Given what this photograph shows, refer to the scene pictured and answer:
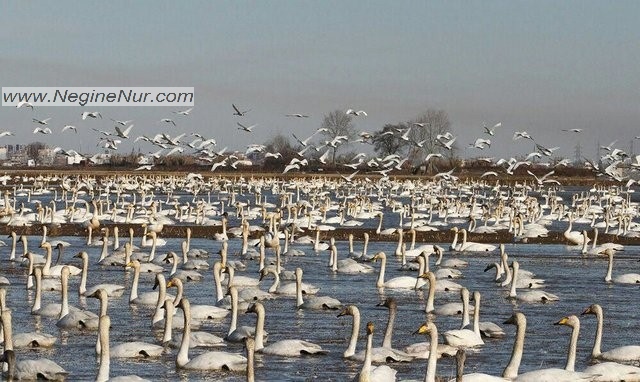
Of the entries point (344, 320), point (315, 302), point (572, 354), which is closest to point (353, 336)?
point (572, 354)

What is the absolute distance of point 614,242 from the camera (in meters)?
43.7

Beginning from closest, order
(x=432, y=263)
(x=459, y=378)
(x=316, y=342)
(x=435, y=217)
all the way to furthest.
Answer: (x=459, y=378) → (x=316, y=342) → (x=432, y=263) → (x=435, y=217)

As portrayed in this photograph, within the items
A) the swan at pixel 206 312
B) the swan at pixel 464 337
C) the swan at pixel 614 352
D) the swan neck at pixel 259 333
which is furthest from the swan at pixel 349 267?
the swan at pixel 614 352

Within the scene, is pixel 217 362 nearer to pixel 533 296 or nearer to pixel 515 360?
pixel 515 360

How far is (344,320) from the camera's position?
2239 centimetres

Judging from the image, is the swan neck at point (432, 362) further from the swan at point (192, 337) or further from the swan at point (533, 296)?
the swan at point (533, 296)

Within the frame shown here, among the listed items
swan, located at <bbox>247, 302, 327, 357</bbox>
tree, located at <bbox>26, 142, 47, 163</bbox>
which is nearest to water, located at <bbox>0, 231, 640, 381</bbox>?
swan, located at <bbox>247, 302, 327, 357</bbox>

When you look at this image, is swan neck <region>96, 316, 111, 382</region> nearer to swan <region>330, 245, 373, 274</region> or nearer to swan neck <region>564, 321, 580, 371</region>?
swan neck <region>564, 321, 580, 371</region>

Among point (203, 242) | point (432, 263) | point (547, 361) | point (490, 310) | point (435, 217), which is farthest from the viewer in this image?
point (435, 217)

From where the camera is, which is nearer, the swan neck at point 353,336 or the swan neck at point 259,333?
the swan neck at point 353,336

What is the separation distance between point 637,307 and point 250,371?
1343cm

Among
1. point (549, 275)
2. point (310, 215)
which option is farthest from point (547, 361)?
point (310, 215)

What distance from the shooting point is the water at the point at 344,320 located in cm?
A: 1698

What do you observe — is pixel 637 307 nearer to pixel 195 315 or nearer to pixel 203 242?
pixel 195 315
